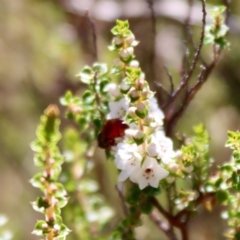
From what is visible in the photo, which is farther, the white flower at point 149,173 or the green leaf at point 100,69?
the green leaf at point 100,69

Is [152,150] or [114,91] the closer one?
[152,150]

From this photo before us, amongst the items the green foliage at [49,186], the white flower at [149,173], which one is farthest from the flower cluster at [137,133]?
the green foliage at [49,186]

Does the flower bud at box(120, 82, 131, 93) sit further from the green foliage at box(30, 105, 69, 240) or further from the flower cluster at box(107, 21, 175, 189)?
the green foliage at box(30, 105, 69, 240)

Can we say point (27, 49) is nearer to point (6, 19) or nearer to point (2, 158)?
point (6, 19)

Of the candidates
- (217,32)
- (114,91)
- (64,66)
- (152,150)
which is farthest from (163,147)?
(64,66)

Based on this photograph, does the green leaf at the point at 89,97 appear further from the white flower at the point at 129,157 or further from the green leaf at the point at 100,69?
the white flower at the point at 129,157

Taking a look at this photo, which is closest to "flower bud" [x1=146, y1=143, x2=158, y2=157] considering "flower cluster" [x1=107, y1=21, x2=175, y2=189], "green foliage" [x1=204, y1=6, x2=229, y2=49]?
"flower cluster" [x1=107, y1=21, x2=175, y2=189]

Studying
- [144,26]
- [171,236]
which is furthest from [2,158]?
[171,236]

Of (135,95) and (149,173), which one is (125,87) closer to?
(135,95)
